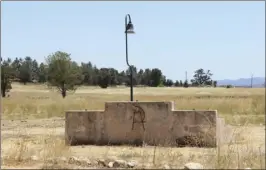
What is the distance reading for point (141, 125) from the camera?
48.9ft

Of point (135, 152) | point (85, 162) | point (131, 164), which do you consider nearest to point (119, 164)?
point (131, 164)

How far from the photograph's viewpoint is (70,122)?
15.5 m

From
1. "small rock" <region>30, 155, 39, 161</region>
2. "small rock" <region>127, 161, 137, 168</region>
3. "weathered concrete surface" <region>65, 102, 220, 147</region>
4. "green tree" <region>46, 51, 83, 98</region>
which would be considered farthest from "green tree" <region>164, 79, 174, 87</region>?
"small rock" <region>127, 161, 137, 168</region>

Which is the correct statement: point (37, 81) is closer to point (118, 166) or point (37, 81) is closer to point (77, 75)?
point (77, 75)

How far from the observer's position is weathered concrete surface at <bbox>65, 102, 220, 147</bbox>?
47.8 feet

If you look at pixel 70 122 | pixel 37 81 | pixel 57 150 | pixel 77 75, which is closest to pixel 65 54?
pixel 77 75

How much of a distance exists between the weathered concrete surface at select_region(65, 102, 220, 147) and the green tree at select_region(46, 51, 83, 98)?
45136mm

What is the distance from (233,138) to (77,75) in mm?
47832

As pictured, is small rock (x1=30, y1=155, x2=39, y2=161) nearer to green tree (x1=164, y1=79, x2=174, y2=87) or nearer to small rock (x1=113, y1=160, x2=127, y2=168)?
small rock (x1=113, y1=160, x2=127, y2=168)

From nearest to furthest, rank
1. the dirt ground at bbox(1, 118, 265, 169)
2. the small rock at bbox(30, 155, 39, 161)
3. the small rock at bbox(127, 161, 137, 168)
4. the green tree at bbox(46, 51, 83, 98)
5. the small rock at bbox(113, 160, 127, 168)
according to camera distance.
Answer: the small rock at bbox(127, 161, 137, 168), the small rock at bbox(113, 160, 127, 168), the dirt ground at bbox(1, 118, 265, 169), the small rock at bbox(30, 155, 39, 161), the green tree at bbox(46, 51, 83, 98)

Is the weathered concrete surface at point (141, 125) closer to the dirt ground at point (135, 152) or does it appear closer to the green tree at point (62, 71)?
the dirt ground at point (135, 152)

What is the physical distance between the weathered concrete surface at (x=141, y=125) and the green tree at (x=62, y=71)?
148ft

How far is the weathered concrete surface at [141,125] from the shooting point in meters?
14.6

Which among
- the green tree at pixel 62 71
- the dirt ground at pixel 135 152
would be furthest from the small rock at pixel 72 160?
the green tree at pixel 62 71
